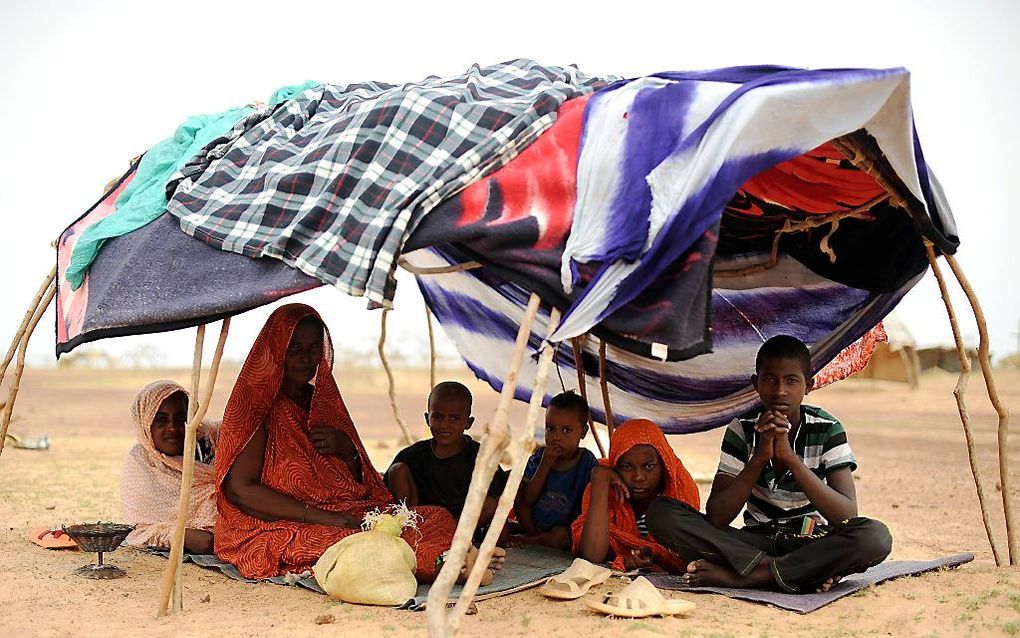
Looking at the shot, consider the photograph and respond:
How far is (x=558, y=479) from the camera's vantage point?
5523 mm

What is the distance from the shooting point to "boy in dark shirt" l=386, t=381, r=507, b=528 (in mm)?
5340

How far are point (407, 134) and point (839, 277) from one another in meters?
2.66

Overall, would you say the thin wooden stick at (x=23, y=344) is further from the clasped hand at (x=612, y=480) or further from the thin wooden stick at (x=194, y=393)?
the clasped hand at (x=612, y=480)

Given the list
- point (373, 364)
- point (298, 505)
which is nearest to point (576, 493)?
point (298, 505)

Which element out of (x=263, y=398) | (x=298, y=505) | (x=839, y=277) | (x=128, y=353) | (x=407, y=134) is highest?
(x=407, y=134)

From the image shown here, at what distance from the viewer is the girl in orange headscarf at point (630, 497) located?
4.95m

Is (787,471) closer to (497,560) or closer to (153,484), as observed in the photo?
(497,560)

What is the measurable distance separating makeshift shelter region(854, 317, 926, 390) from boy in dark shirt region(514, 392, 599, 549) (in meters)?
16.5

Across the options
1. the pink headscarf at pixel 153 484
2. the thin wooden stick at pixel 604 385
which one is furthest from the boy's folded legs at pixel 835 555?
the pink headscarf at pixel 153 484

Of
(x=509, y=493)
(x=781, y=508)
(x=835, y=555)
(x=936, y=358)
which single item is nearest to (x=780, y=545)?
(x=781, y=508)

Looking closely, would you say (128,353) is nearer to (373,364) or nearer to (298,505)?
(373,364)

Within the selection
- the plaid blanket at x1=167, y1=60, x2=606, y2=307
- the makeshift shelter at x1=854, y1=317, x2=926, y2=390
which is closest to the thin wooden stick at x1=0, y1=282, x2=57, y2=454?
the plaid blanket at x1=167, y1=60, x2=606, y2=307

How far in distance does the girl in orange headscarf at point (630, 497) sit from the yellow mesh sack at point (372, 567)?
0.96m

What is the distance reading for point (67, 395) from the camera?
24.4 meters
